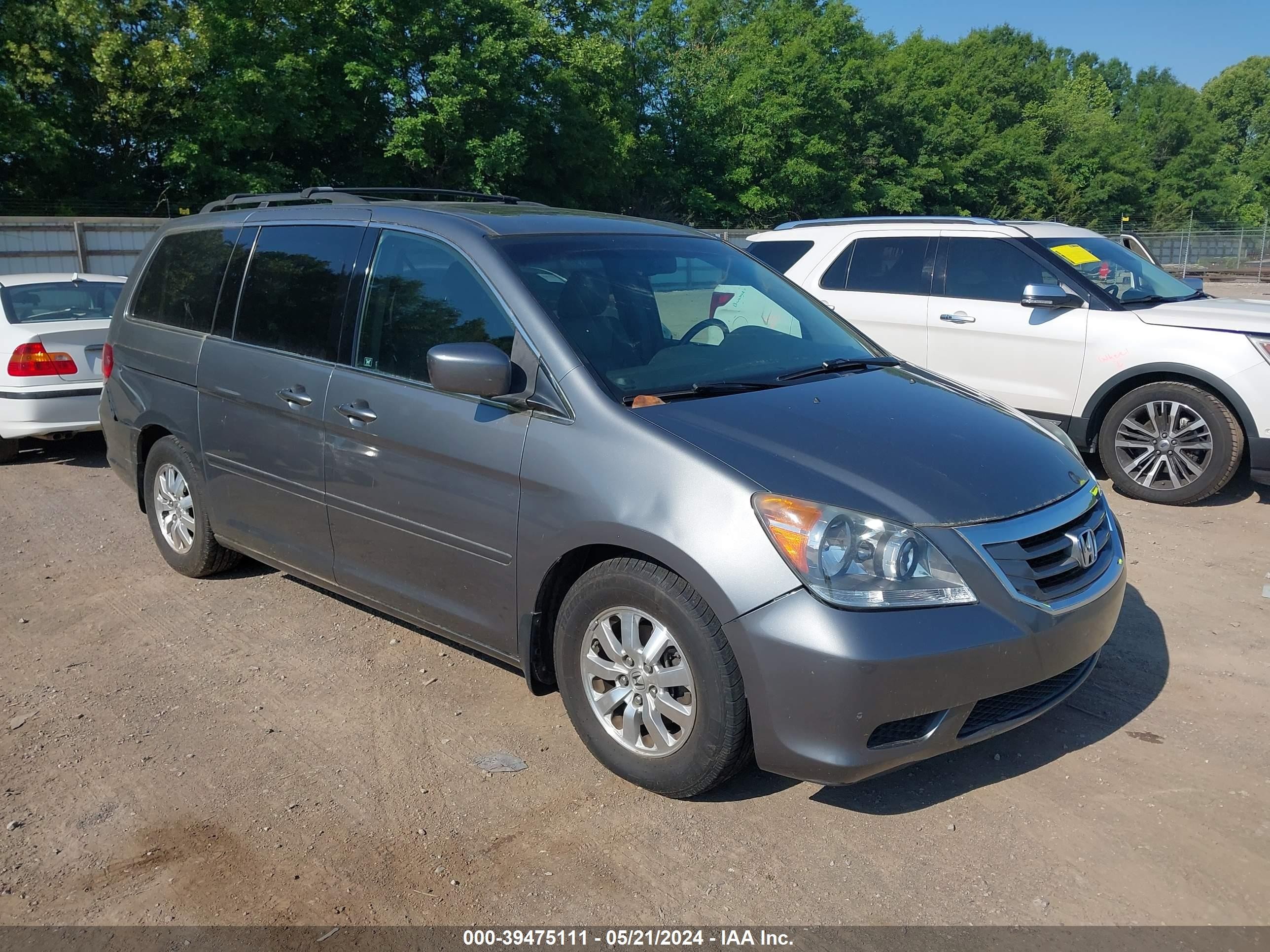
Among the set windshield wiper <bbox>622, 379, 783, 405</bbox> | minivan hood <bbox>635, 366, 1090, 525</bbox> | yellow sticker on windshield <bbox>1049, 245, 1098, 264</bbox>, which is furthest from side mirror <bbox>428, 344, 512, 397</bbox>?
yellow sticker on windshield <bbox>1049, 245, 1098, 264</bbox>

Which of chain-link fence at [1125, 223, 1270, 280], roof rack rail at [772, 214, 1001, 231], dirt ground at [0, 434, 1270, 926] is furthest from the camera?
chain-link fence at [1125, 223, 1270, 280]

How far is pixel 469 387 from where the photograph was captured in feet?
11.7

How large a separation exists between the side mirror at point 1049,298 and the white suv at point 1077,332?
11mm

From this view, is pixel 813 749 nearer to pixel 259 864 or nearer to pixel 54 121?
pixel 259 864

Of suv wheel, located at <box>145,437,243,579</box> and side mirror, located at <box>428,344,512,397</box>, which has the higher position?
side mirror, located at <box>428,344,512,397</box>

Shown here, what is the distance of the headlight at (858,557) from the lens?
9.89 ft

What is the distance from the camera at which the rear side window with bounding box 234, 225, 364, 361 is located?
4426 millimetres

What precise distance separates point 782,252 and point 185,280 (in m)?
5.13

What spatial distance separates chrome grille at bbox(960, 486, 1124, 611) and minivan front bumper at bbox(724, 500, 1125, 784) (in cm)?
6

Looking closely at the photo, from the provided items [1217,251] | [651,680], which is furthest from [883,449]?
[1217,251]

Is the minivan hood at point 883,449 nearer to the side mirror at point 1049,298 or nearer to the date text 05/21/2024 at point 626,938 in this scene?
the date text 05/21/2024 at point 626,938

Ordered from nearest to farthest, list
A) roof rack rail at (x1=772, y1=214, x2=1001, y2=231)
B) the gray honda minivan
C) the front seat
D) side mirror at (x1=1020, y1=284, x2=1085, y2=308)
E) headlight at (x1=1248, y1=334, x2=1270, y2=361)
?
the gray honda minivan < the front seat < headlight at (x1=1248, y1=334, x2=1270, y2=361) < side mirror at (x1=1020, y1=284, x2=1085, y2=308) < roof rack rail at (x1=772, y1=214, x2=1001, y2=231)

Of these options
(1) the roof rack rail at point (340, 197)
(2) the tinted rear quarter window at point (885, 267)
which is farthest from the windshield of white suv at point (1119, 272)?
(1) the roof rack rail at point (340, 197)

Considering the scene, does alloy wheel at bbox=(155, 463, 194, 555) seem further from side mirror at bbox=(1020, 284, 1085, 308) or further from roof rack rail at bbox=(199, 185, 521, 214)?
side mirror at bbox=(1020, 284, 1085, 308)
